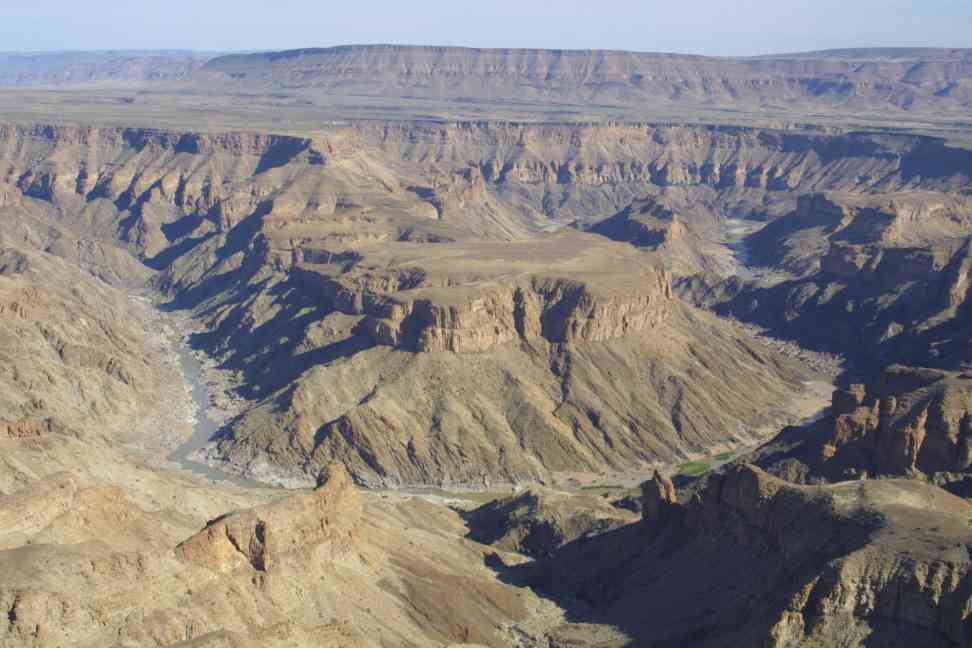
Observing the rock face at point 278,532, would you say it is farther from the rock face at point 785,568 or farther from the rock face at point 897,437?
the rock face at point 897,437

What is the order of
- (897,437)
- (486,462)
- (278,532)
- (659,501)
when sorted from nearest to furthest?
(278,532) < (659,501) < (897,437) < (486,462)

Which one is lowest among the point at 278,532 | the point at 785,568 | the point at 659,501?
the point at 278,532

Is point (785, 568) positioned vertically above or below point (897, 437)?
below

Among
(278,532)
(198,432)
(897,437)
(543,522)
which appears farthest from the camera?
(198,432)

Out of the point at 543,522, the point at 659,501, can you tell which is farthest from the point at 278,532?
the point at 543,522

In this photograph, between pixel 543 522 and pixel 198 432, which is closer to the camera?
pixel 543 522

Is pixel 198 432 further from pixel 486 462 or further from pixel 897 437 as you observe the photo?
→ pixel 897 437

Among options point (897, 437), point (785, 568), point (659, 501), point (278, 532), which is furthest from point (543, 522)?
point (785, 568)
